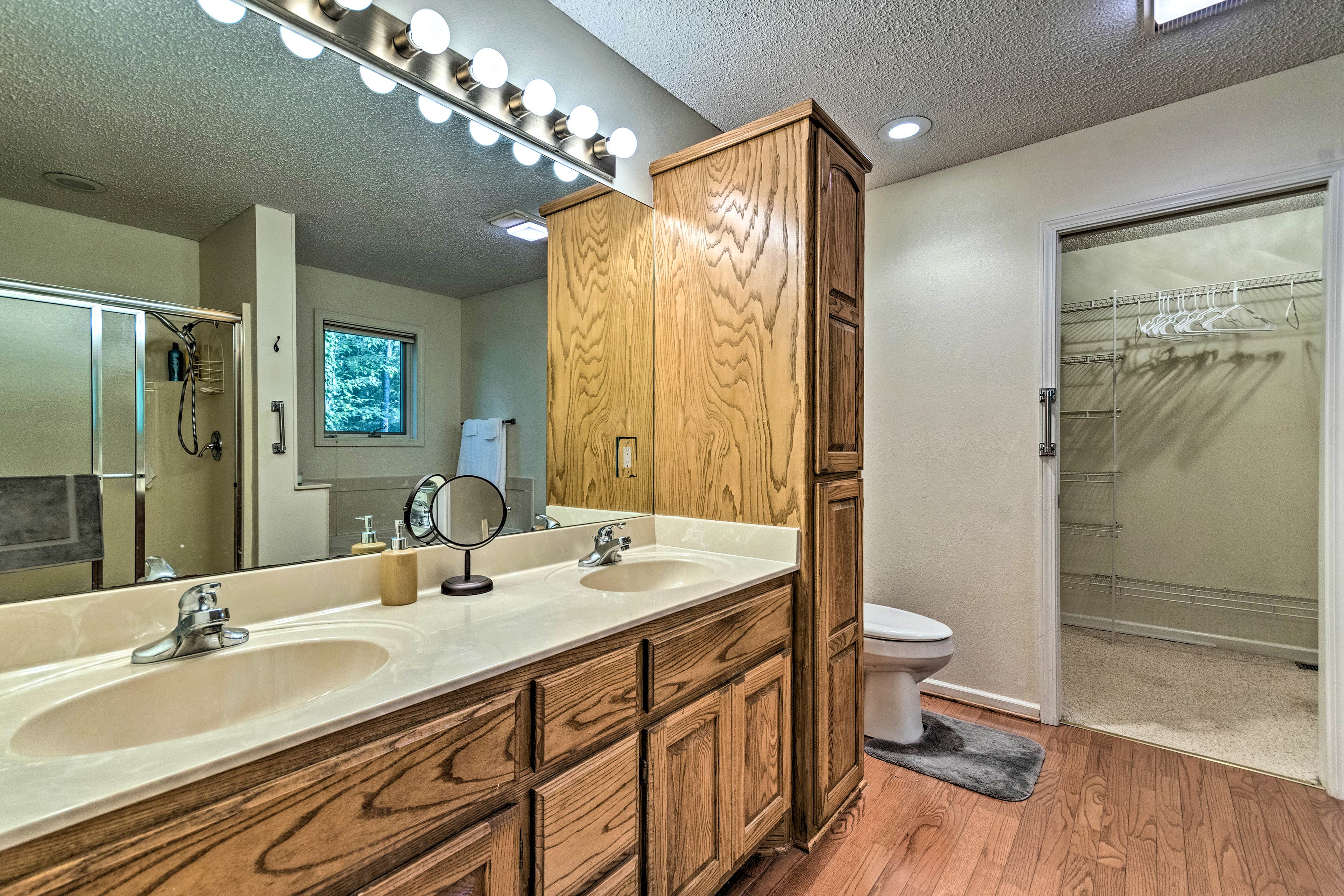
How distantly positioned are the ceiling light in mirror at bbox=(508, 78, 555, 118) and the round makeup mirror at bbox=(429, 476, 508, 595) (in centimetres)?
95

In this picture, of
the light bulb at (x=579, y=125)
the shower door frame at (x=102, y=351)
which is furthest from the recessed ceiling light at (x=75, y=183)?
the light bulb at (x=579, y=125)

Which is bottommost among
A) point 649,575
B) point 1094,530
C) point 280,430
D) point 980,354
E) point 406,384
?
point 1094,530

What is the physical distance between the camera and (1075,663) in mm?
3047

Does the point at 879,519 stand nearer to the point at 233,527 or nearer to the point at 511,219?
the point at 511,219

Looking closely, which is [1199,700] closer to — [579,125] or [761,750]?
[761,750]

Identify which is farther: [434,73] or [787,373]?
[787,373]

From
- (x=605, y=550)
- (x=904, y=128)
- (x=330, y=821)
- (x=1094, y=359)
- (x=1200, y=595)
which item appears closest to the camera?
(x=330, y=821)

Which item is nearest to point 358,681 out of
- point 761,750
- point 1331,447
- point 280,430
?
point 280,430

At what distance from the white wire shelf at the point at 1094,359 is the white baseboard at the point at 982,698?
2119mm

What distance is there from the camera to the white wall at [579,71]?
150 centimetres

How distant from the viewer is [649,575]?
170cm

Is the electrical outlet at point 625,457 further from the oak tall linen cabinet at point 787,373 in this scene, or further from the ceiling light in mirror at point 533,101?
the ceiling light in mirror at point 533,101

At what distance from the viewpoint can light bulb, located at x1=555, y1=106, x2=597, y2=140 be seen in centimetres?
164

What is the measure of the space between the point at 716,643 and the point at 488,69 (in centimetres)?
144
